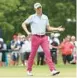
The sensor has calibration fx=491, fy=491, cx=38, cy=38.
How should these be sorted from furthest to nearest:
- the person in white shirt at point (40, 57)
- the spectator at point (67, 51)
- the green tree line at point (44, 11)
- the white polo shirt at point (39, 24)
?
the green tree line at point (44, 11)
the spectator at point (67, 51)
the person in white shirt at point (40, 57)
the white polo shirt at point (39, 24)

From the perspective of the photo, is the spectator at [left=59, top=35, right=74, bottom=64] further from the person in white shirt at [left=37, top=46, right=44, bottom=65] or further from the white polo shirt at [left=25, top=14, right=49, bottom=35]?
the white polo shirt at [left=25, top=14, right=49, bottom=35]

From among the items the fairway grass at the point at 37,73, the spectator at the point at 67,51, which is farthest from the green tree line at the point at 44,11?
the fairway grass at the point at 37,73

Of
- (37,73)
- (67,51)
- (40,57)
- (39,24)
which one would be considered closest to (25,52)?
(40,57)

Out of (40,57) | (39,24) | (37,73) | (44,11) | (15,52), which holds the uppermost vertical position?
(44,11)

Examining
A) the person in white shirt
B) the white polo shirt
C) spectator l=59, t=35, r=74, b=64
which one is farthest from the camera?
spectator l=59, t=35, r=74, b=64

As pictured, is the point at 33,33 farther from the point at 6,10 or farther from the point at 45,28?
the point at 6,10

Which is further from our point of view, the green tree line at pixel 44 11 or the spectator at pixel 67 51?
the green tree line at pixel 44 11

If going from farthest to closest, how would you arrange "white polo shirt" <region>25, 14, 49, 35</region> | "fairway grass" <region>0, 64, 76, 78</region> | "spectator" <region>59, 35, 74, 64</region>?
"spectator" <region>59, 35, 74, 64</region> < "white polo shirt" <region>25, 14, 49, 35</region> < "fairway grass" <region>0, 64, 76, 78</region>

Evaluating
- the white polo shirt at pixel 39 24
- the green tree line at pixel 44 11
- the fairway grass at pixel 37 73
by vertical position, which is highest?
the green tree line at pixel 44 11

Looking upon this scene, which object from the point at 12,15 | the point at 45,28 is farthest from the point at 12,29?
the point at 45,28

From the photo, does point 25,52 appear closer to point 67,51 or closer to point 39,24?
point 67,51

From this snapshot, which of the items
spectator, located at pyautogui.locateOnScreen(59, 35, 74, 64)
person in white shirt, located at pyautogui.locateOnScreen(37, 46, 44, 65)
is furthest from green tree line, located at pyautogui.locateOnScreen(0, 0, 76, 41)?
person in white shirt, located at pyautogui.locateOnScreen(37, 46, 44, 65)

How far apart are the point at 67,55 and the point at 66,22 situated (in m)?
29.6

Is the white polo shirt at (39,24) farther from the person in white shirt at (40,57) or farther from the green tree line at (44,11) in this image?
the green tree line at (44,11)
